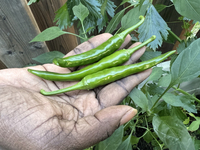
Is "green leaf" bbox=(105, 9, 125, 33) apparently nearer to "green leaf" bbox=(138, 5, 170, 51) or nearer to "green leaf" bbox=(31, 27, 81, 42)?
"green leaf" bbox=(138, 5, 170, 51)

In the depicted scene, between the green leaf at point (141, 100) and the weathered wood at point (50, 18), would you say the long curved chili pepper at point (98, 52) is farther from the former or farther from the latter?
the weathered wood at point (50, 18)

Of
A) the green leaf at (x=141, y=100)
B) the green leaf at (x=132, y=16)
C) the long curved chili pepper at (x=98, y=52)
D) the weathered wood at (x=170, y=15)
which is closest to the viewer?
the green leaf at (x=141, y=100)

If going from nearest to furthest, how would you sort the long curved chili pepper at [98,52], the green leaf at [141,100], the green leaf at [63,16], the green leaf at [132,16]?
the green leaf at [141,100] < the green leaf at [132,16] < the long curved chili pepper at [98,52] < the green leaf at [63,16]

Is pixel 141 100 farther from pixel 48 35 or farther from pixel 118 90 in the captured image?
pixel 48 35

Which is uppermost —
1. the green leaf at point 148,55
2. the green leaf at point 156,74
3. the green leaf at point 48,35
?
the green leaf at point 48,35

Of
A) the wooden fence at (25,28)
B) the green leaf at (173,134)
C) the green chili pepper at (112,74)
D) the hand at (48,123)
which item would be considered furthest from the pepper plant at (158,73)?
the wooden fence at (25,28)

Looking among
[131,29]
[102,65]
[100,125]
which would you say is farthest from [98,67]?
[100,125]

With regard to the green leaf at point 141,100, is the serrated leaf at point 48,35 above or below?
above
